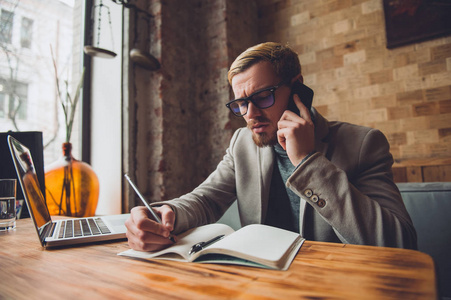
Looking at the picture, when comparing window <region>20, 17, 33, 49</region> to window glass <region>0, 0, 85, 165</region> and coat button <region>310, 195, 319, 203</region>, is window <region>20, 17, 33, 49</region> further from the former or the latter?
coat button <region>310, 195, 319, 203</region>

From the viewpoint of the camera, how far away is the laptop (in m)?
0.75

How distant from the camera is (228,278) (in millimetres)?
502

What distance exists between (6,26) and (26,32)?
126mm

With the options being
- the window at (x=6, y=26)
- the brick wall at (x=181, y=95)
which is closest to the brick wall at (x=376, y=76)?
the brick wall at (x=181, y=95)

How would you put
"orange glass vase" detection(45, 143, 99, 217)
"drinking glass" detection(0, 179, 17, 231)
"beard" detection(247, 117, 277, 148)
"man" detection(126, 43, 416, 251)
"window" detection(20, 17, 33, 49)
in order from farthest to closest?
"window" detection(20, 17, 33, 49) < "orange glass vase" detection(45, 143, 99, 217) < "beard" detection(247, 117, 277, 148) < "drinking glass" detection(0, 179, 17, 231) < "man" detection(126, 43, 416, 251)

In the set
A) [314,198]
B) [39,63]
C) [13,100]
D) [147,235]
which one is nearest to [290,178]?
[314,198]

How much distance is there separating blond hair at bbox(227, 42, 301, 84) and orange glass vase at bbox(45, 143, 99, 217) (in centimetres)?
120

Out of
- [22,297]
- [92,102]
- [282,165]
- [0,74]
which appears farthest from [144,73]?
[22,297]

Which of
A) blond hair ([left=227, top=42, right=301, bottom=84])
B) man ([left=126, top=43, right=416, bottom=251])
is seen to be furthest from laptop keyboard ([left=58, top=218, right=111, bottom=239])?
blond hair ([left=227, top=42, right=301, bottom=84])

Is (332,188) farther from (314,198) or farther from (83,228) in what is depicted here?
(83,228)

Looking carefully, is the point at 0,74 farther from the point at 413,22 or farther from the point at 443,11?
the point at 443,11

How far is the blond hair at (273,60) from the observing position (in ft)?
4.19

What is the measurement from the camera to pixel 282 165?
1373mm

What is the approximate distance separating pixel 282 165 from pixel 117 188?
148 centimetres
